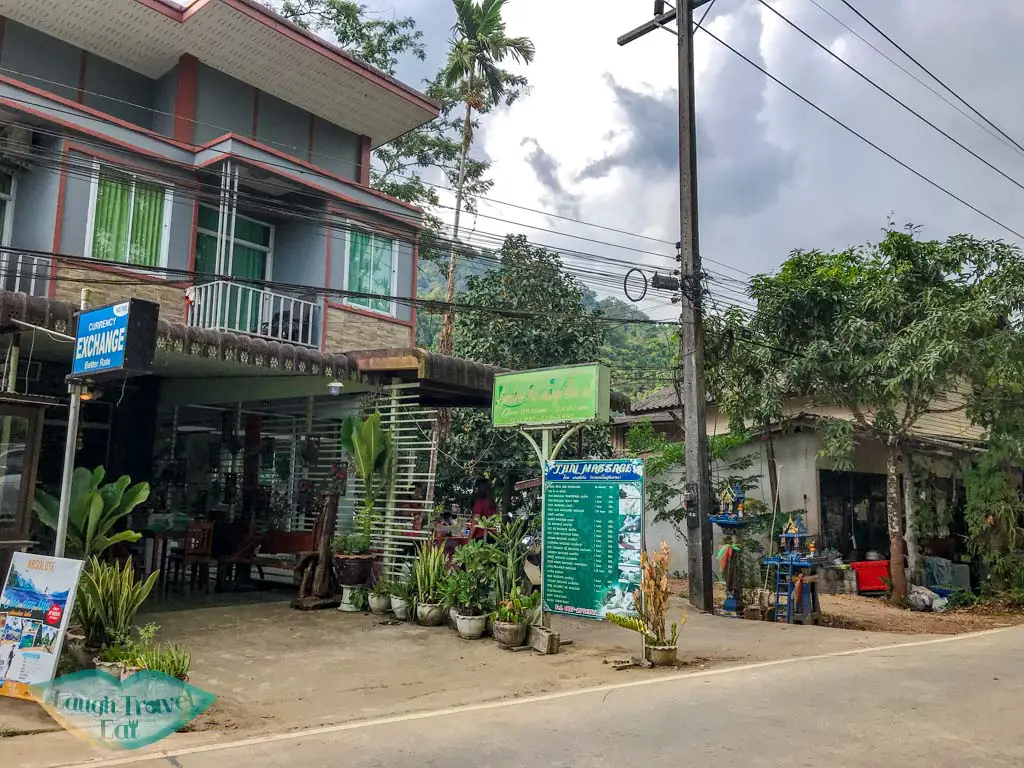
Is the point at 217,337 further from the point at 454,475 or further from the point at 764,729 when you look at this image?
the point at 454,475

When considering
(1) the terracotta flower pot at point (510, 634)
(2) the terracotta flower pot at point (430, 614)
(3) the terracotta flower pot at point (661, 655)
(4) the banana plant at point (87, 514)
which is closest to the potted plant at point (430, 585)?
(2) the terracotta flower pot at point (430, 614)

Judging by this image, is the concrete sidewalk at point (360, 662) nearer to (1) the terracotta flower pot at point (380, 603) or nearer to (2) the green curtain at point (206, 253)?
(1) the terracotta flower pot at point (380, 603)

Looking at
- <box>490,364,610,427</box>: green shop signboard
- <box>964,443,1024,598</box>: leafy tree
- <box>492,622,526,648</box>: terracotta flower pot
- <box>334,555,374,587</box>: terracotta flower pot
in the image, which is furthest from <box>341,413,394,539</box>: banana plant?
<box>964,443,1024,598</box>: leafy tree

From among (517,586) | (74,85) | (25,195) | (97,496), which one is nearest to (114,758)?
(97,496)

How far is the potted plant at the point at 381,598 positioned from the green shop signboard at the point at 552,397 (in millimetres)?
2546

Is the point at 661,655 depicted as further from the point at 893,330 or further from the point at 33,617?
the point at 893,330

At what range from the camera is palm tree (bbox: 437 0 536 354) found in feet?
69.3

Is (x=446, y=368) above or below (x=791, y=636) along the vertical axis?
above

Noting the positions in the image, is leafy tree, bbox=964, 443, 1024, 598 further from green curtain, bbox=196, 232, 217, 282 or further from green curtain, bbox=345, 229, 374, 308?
green curtain, bbox=196, 232, 217, 282

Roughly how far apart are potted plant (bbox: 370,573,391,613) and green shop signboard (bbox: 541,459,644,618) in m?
2.37

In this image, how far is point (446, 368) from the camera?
10836 millimetres

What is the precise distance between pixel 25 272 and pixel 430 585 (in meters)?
7.28

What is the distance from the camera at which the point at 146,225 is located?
523 inches

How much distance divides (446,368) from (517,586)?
3114 millimetres
